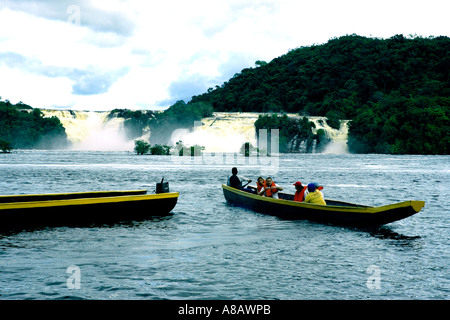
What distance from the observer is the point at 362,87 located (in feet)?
500

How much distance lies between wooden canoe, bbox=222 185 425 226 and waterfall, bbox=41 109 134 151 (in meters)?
103

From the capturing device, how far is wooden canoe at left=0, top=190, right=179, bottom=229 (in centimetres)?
1789

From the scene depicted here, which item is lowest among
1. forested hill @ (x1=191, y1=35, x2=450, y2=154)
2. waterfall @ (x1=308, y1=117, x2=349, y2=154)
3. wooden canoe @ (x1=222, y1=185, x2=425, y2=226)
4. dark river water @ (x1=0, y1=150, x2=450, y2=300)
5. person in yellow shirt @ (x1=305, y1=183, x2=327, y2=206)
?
dark river water @ (x1=0, y1=150, x2=450, y2=300)

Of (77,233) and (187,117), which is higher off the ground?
(187,117)

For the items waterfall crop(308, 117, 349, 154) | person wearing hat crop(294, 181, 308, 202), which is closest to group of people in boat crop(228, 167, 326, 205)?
person wearing hat crop(294, 181, 308, 202)

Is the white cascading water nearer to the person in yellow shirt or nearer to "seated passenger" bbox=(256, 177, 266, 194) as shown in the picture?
"seated passenger" bbox=(256, 177, 266, 194)

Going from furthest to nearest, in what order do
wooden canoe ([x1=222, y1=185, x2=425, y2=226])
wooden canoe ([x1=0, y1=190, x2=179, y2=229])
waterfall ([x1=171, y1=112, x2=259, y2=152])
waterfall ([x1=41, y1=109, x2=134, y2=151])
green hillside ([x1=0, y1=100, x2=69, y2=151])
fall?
green hillside ([x1=0, y1=100, x2=69, y2=151])
waterfall ([x1=41, y1=109, x2=134, y2=151])
waterfall ([x1=171, y1=112, x2=259, y2=152])
wooden canoe ([x1=0, y1=190, x2=179, y2=229])
wooden canoe ([x1=222, y1=185, x2=425, y2=226])

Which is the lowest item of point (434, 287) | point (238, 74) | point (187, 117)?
point (434, 287)

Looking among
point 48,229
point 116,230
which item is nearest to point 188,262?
point 116,230

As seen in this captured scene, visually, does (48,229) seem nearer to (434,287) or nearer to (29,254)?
(29,254)

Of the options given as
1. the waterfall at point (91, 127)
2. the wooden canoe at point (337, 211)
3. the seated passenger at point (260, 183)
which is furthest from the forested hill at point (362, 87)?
the wooden canoe at point (337, 211)

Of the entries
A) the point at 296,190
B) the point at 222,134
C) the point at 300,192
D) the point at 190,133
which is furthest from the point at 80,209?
the point at 190,133

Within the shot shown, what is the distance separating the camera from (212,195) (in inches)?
1208
